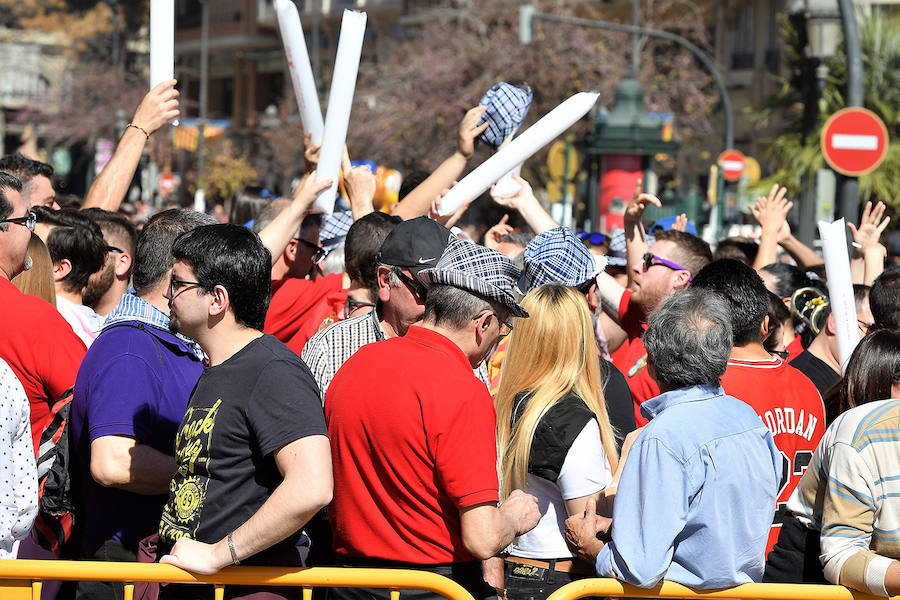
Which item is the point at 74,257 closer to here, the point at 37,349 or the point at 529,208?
the point at 37,349

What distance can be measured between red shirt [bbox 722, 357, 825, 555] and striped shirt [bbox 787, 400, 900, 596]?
0.65 m

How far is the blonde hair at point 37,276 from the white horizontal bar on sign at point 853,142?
7268 mm

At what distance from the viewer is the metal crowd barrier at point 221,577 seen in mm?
3166

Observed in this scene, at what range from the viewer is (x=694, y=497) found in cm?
331

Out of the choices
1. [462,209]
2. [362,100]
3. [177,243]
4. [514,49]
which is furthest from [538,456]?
[362,100]

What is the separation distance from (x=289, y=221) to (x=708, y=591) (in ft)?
6.72

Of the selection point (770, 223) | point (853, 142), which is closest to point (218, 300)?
point (770, 223)

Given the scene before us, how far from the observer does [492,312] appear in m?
3.35

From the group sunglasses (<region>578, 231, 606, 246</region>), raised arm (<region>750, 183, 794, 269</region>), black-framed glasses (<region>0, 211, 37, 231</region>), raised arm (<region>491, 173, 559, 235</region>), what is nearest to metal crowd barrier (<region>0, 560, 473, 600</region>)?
black-framed glasses (<region>0, 211, 37, 231</region>)

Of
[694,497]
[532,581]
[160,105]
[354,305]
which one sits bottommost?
[532,581]

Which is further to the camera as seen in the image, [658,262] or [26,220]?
[658,262]

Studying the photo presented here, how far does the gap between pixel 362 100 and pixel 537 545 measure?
118 feet

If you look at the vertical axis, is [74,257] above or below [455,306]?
below

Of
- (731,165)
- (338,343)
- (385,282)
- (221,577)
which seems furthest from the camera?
(731,165)
